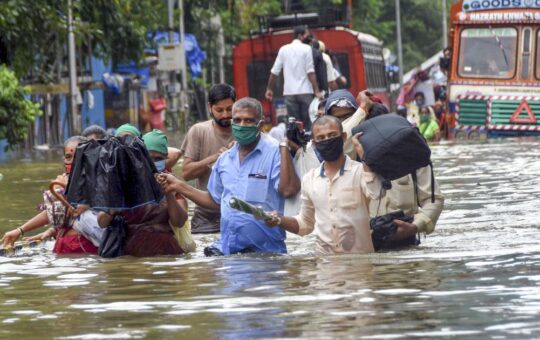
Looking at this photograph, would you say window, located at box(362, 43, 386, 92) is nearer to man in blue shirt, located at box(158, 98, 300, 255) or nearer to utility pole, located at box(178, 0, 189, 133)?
utility pole, located at box(178, 0, 189, 133)

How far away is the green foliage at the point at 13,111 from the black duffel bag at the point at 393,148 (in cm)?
1848

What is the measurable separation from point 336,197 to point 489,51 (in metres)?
19.8

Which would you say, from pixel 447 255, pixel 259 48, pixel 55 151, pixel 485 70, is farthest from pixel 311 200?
pixel 55 151

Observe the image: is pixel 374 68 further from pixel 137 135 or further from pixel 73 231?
pixel 137 135

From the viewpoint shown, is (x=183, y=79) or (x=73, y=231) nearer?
(x=73, y=231)

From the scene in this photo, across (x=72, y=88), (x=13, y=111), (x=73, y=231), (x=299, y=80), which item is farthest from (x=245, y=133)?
(x=72, y=88)

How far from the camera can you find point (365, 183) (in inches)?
398

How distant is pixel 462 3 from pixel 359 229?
65.4 feet

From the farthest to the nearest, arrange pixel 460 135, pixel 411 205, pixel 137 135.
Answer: pixel 460 135 → pixel 137 135 → pixel 411 205

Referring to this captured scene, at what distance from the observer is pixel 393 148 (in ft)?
33.2

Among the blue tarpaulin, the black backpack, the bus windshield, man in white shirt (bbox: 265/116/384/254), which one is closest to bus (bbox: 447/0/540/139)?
the bus windshield

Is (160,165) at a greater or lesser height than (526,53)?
lesser

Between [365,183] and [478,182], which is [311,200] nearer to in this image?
[365,183]

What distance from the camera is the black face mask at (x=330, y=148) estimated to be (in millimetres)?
10070
